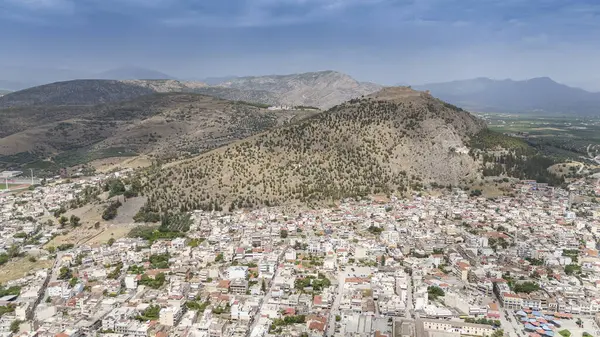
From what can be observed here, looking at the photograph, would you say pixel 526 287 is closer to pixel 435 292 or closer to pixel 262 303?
pixel 435 292

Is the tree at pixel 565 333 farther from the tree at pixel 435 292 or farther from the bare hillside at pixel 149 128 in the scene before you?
the bare hillside at pixel 149 128

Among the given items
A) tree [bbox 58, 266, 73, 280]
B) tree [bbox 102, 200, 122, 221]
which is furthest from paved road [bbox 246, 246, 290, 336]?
tree [bbox 102, 200, 122, 221]

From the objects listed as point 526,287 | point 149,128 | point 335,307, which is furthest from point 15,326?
point 149,128

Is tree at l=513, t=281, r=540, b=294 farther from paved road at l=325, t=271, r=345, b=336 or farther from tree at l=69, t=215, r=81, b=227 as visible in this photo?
tree at l=69, t=215, r=81, b=227

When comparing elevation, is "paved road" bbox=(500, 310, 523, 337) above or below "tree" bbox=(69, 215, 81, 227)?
below

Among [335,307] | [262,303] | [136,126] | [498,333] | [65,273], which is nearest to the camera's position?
[498,333]

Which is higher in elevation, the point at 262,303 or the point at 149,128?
the point at 149,128
